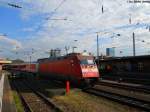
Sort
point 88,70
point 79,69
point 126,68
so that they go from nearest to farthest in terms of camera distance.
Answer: point 79,69
point 88,70
point 126,68

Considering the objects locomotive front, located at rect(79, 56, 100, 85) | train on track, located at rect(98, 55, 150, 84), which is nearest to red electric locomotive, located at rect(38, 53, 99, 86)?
locomotive front, located at rect(79, 56, 100, 85)

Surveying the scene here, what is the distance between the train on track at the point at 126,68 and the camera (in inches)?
1614

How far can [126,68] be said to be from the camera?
51031mm

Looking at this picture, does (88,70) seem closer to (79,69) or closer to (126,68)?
(79,69)

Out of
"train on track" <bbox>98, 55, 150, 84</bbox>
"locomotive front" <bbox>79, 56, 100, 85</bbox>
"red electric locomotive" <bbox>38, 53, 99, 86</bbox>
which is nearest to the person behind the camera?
"locomotive front" <bbox>79, 56, 100, 85</bbox>

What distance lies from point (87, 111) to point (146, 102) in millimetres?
3598

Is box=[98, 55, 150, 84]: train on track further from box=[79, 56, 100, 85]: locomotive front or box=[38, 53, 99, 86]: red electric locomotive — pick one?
box=[79, 56, 100, 85]: locomotive front

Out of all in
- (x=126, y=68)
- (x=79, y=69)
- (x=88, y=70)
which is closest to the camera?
(x=79, y=69)

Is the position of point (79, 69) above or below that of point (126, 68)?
above

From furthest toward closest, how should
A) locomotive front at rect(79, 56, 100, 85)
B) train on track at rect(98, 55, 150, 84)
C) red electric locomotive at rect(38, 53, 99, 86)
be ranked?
train on track at rect(98, 55, 150, 84)
red electric locomotive at rect(38, 53, 99, 86)
locomotive front at rect(79, 56, 100, 85)

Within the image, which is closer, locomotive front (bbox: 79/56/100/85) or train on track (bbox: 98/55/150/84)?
locomotive front (bbox: 79/56/100/85)

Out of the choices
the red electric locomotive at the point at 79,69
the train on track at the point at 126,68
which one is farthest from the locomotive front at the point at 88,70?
the train on track at the point at 126,68

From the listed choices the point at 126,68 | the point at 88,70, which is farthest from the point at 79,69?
the point at 126,68

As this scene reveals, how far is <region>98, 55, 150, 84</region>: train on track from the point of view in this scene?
1614 inches
